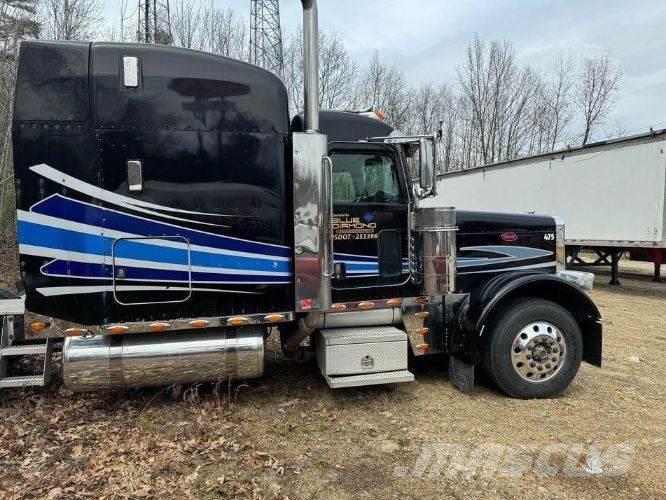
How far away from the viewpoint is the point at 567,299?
207 inches

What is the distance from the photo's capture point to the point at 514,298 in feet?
16.6

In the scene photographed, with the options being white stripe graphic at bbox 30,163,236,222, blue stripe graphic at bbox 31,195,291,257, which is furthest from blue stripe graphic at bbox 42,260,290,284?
white stripe graphic at bbox 30,163,236,222

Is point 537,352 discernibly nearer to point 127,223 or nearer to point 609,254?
point 127,223

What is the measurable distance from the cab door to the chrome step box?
18.9 inches

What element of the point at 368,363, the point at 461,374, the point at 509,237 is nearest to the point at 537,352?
the point at 461,374

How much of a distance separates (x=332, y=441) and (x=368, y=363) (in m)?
0.85

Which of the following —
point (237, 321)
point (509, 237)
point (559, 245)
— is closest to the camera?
point (237, 321)

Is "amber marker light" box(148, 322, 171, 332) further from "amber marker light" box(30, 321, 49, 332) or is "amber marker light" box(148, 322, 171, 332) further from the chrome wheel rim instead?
the chrome wheel rim

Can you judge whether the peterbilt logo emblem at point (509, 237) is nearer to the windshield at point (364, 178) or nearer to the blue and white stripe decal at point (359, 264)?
the windshield at point (364, 178)

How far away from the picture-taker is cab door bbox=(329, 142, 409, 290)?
4652 millimetres

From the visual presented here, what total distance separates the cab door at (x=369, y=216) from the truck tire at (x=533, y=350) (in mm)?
1102

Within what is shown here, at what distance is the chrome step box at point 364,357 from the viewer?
4.64 metres

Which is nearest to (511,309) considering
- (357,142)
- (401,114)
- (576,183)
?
(357,142)

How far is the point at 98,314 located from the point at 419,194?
9.79ft
